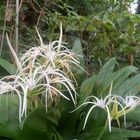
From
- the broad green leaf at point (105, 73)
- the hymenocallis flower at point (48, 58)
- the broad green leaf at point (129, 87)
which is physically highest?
the hymenocallis flower at point (48, 58)

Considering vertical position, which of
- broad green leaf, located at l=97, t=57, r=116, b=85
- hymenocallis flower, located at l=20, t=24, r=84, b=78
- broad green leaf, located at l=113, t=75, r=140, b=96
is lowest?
broad green leaf, located at l=113, t=75, r=140, b=96

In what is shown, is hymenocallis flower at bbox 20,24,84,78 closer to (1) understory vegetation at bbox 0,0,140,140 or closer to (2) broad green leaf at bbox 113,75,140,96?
(1) understory vegetation at bbox 0,0,140,140

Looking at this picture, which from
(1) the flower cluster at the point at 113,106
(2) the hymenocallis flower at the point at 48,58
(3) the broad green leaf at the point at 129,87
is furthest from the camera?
(3) the broad green leaf at the point at 129,87

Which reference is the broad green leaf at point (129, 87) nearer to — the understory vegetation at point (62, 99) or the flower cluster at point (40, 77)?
the understory vegetation at point (62, 99)

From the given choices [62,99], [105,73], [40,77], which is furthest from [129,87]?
[40,77]

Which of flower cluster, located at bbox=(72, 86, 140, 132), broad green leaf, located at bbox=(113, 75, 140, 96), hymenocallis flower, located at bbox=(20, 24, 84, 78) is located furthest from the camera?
broad green leaf, located at bbox=(113, 75, 140, 96)

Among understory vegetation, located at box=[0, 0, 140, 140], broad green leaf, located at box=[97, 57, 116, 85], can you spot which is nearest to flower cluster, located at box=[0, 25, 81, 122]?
understory vegetation, located at box=[0, 0, 140, 140]

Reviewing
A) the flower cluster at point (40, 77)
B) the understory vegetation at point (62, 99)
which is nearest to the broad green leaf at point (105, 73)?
the understory vegetation at point (62, 99)

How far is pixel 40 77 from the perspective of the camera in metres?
1.27

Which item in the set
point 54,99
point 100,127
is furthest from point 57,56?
point 100,127

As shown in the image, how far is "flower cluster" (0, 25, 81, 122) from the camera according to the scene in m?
1.26

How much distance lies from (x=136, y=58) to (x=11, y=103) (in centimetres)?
124

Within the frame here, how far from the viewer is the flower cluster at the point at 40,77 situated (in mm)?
1258

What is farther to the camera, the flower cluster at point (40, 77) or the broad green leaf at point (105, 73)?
the broad green leaf at point (105, 73)
